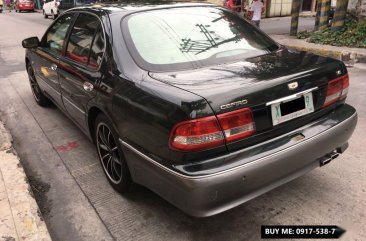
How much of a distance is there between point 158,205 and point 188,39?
4.64ft

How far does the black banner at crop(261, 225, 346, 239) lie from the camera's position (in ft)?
8.19

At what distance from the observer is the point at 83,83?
10.6 ft

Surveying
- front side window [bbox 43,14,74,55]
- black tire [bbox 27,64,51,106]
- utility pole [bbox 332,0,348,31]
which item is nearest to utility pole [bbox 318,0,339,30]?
utility pole [bbox 332,0,348,31]

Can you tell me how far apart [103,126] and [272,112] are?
153cm

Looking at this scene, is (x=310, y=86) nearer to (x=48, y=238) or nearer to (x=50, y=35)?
(x=48, y=238)

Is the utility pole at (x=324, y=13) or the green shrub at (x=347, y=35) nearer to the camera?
the green shrub at (x=347, y=35)

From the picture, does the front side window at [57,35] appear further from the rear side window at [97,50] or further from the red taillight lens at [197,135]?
the red taillight lens at [197,135]

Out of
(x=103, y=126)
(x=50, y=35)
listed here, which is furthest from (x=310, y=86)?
(x=50, y=35)

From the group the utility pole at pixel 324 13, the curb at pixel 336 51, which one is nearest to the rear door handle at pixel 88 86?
the curb at pixel 336 51

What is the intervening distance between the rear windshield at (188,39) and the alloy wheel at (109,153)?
2.57ft

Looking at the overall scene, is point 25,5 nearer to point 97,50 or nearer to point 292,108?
point 97,50

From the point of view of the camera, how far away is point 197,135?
209 cm

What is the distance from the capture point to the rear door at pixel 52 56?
401 centimetres

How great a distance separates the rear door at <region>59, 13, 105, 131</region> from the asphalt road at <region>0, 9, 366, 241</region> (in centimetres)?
57
